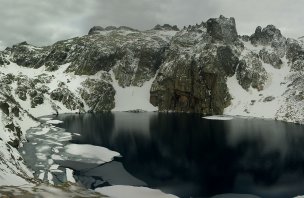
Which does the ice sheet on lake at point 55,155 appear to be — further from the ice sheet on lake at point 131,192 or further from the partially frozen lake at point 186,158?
the ice sheet on lake at point 131,192

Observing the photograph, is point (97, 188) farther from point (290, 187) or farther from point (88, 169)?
point (290, 187)

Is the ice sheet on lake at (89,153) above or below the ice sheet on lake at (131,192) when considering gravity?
above

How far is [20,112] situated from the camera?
144500mm

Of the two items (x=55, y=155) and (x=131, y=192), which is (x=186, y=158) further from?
(x=55, y=155)

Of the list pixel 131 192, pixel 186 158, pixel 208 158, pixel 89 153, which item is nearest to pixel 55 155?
pixel 89 153

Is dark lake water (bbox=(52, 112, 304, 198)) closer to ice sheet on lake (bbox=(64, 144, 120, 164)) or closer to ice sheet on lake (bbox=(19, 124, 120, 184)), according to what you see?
ice sheet on lake (bbox=(64, 144, 120, 164))

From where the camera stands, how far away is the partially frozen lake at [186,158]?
7088cm

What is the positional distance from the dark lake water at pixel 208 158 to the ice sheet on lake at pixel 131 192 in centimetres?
370

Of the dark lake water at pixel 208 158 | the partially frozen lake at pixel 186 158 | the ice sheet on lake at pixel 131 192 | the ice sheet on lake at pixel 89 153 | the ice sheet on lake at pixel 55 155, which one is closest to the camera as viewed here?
the ice sheet on lake at pixel 131 192

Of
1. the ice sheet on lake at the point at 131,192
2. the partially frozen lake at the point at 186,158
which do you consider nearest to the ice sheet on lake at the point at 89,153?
the partially frozen lake at the point at 186,158

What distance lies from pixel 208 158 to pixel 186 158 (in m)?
5.62

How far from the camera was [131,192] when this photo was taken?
62625mm

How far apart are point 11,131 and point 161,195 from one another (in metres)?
58.9

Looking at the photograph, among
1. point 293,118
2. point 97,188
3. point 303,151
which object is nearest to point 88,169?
point 97,188
